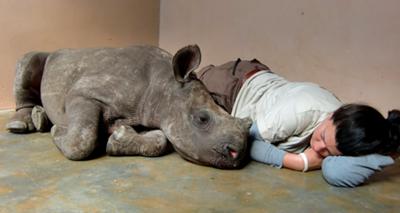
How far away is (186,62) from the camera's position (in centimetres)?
228

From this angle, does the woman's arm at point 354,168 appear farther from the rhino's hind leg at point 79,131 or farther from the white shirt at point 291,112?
the rhino's hind leg at point 79,131

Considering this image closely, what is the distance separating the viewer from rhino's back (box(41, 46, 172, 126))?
234 centimetres

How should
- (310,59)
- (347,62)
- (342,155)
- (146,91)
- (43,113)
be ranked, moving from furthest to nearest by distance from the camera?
(310,59) < (347,62) < (43,113) < (146,91) < (342,155)

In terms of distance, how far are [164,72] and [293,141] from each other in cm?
69

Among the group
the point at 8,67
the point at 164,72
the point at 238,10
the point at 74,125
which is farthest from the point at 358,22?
the point at 8,67

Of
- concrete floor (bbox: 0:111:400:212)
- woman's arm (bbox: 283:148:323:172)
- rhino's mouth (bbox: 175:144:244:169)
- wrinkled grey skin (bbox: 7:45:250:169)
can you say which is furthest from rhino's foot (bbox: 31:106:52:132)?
woman's arm (bbox: 283:148:323:172)

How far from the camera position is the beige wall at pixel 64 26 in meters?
2.97

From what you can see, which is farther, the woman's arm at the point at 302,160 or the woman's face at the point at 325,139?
the woman's arm at the point at 302,160

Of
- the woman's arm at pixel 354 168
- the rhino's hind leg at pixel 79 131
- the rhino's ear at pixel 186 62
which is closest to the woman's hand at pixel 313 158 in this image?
the woman's arm at pixel 354 168

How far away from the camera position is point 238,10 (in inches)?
133

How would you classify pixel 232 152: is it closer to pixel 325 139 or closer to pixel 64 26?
pixel 325 139

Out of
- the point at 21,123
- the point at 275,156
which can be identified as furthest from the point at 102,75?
the point at 275,156

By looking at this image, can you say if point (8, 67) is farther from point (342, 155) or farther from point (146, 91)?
point (342, 155)

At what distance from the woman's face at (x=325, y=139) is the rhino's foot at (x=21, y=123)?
144 cm
